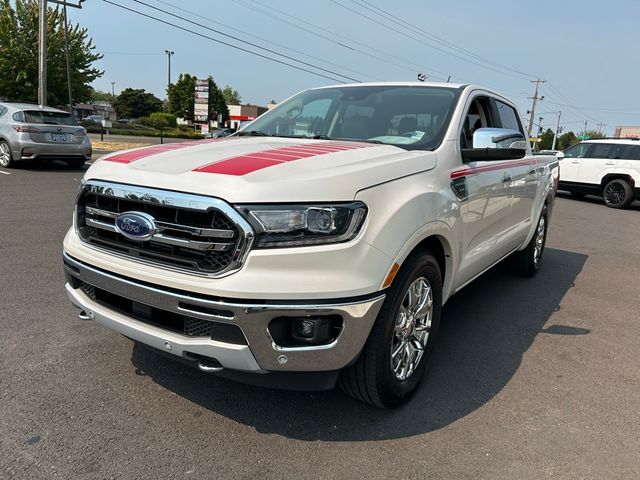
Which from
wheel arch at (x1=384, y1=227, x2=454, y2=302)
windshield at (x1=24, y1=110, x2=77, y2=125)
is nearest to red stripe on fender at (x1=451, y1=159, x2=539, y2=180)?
wheel arch at (x1=384, y1=227, x2=454, y2=302)

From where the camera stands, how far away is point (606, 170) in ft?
47.6

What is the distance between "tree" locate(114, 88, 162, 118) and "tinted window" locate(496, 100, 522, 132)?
349 ft

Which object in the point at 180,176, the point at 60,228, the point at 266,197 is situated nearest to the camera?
the point at 266,197

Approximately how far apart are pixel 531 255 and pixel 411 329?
131 inches

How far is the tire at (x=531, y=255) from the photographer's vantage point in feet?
18.2

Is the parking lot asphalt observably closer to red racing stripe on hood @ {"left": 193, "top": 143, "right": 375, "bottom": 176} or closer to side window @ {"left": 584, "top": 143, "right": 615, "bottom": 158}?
red racing stripe on hood @ {"left": 193, "top": 143, "right": 375, "bottom": 176}

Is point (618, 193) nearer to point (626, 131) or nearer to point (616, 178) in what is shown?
point (616, 178)

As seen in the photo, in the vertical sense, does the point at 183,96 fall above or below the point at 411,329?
above

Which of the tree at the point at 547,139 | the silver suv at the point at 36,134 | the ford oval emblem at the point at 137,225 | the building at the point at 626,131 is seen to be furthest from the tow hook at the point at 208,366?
the building at the point at 626,131

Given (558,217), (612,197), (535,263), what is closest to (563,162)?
(612,197)

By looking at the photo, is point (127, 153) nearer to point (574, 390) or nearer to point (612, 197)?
point (574, 390)

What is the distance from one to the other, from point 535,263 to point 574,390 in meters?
2.87

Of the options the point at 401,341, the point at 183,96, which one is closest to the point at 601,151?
the point at 401,341

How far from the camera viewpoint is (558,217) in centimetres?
1160
